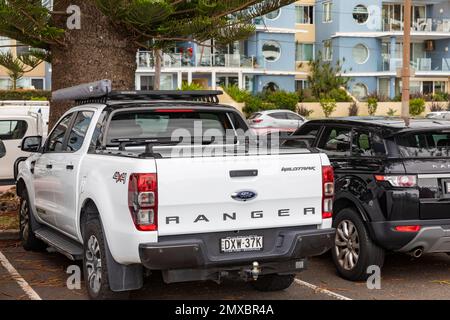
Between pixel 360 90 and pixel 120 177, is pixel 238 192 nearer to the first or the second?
pixel 120 177

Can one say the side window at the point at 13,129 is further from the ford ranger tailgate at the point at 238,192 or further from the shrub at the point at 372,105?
the shrub at the point at 372,105

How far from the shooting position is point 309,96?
45750 millimetres

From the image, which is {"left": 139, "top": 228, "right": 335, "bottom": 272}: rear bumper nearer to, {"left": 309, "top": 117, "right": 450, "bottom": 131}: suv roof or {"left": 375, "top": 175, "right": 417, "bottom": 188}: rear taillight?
{"left": 375, "top": 175, "right": 417, "bottom": 188}: rear taillight

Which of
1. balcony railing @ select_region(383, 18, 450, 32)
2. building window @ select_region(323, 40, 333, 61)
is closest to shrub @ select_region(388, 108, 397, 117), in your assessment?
building window @ select_region(323, 40, 333, 61)

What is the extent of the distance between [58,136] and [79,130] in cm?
73

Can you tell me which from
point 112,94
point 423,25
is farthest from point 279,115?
point 112,94

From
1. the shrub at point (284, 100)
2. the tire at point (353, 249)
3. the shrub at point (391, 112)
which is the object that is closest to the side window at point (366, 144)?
the tire at point (353, 249)

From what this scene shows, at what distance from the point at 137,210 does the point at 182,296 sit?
1586mm

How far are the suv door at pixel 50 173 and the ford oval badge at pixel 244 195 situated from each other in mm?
2278

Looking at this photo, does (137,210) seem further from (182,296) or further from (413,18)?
(413,18)

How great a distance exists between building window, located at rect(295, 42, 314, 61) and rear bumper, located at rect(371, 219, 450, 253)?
4681 centimetres

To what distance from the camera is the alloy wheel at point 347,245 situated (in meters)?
7.29

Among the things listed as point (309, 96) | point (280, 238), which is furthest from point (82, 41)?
point (309, 96)
